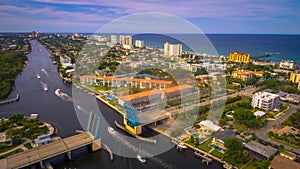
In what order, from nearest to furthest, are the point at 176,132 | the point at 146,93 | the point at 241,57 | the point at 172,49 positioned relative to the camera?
the point at 176,132 < the point at 146,93 < the point at 241,57 < the point at 172,49

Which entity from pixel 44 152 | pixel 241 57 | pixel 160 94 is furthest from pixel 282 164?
pixel 241 57

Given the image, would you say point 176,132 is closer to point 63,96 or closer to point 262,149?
point 262,149

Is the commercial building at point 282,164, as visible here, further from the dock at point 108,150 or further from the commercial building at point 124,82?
the commercial building at point 124,82

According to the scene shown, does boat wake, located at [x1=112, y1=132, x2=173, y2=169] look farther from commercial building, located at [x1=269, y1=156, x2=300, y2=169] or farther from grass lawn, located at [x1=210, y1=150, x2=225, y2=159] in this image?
commercial building, located at [x1=269, y1=156, x2=300, y2=169]

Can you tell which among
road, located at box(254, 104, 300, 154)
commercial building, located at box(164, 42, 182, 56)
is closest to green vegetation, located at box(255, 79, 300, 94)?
road, located at box(254, 104, 300, 154)

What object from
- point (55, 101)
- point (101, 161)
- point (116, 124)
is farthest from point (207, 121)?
point (55, 101)

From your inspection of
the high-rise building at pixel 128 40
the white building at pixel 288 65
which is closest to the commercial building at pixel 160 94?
the white building at pixel 288 65

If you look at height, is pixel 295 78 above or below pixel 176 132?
above
